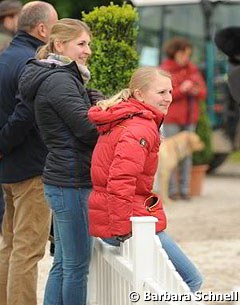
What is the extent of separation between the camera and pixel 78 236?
5410 mm

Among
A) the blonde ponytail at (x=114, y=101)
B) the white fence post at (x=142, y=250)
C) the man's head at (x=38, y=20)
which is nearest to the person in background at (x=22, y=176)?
the man's head at (x=38, y=20)

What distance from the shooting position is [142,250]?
4863 millimetres

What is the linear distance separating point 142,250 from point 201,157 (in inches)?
365

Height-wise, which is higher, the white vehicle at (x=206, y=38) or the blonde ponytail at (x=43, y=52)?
the blonde ponytail at (x=43, y=52)

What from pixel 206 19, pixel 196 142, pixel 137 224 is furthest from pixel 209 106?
pixel 137 224

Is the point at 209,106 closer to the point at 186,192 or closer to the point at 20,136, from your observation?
the point at 186,192

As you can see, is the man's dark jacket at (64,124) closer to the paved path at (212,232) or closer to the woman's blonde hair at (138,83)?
the woman's blonde hair at (138,83)

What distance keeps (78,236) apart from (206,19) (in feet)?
36.9

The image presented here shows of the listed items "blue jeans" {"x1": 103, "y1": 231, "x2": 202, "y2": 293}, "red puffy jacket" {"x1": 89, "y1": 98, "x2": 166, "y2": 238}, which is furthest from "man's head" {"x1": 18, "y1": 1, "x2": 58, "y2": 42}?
"blue jeans" {"x1": 103, "y1": 231, "x2": 202, "y2": 293}

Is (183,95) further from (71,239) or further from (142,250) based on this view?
(142,250)

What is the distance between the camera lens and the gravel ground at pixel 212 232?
7840mm

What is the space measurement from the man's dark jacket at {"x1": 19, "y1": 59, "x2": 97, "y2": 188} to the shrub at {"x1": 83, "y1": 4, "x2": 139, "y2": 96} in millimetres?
1100

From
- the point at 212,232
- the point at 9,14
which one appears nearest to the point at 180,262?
Answer: the point at 9,14

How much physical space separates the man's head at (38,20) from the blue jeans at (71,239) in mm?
1173
